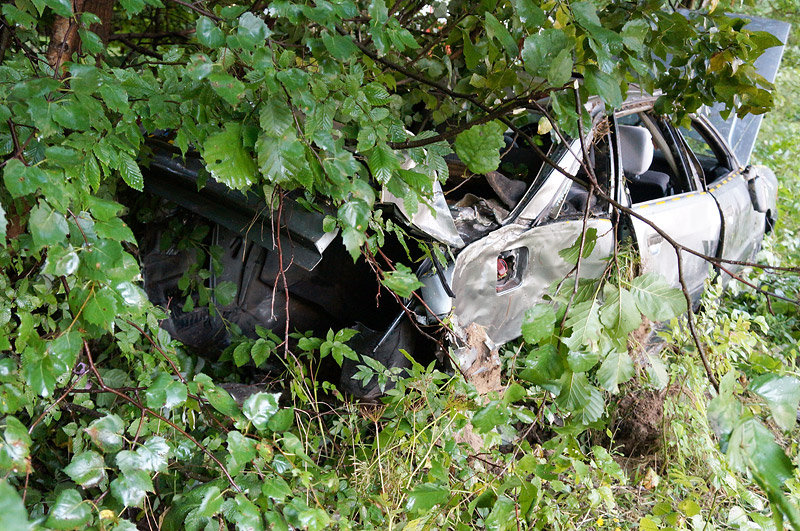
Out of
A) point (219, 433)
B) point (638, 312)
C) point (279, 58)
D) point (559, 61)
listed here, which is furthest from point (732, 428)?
point (219, 433)

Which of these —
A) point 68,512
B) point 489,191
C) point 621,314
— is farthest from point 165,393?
point 489,191

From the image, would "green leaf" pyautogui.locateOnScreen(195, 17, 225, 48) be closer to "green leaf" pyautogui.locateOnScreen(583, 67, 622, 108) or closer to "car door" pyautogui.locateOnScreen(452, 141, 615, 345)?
"green leaf" pyautogui.locateOnScreen(583, 67, 622, 108)

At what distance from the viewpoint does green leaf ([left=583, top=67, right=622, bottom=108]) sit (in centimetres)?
136

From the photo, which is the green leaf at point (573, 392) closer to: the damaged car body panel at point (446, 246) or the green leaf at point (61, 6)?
the damaged car body panel at point (446, 246)

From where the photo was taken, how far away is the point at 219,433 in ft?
7.01

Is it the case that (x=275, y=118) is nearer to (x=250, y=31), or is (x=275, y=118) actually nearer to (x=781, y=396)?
(x=250, y=31)

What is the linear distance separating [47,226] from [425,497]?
1150 millimetres

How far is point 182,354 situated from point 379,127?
1.75m

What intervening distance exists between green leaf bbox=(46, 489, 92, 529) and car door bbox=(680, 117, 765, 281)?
381cm

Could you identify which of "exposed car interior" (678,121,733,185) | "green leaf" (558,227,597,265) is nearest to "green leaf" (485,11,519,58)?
"green leaf" (558,227,597,265)

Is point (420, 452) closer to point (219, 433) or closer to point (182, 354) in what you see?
point (219, 433)

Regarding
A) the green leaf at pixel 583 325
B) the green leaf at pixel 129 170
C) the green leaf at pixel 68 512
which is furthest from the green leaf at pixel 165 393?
the green leaf at pixel 583 325

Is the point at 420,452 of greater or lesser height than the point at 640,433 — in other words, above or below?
above

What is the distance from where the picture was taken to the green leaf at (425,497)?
5.54 feet
